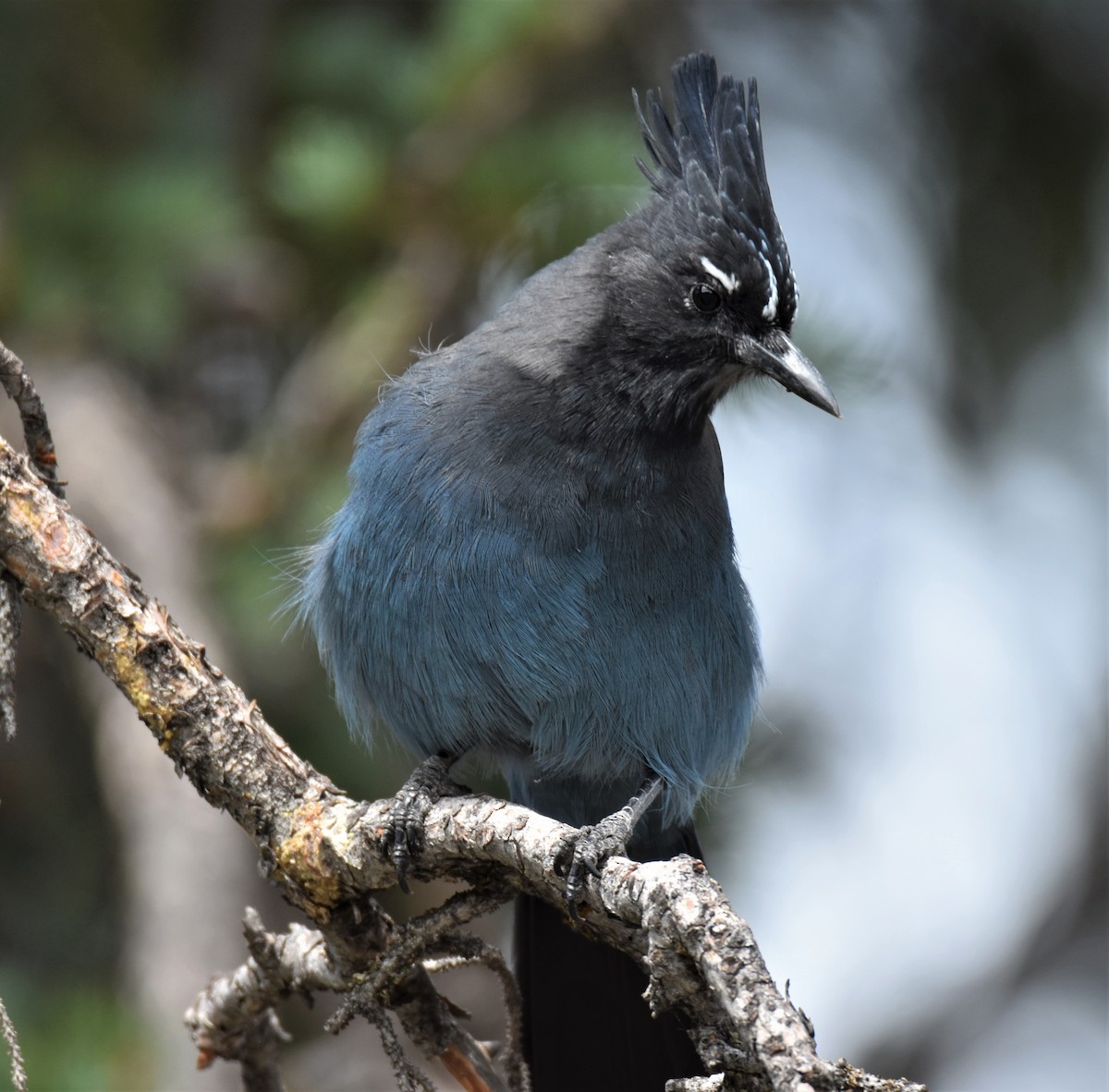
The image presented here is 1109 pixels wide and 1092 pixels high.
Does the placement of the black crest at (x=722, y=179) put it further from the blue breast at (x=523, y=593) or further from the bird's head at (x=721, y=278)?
the blue breast at (x=523, y=593)

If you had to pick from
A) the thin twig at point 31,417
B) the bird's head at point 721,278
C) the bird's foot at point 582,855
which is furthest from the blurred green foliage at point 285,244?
the bird's foot at point 582,855

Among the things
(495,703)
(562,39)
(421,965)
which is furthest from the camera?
(562,39)

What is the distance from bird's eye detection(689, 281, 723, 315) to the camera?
3.87 m

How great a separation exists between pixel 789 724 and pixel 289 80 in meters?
3.00

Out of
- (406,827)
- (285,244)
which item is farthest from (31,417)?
(285,244)

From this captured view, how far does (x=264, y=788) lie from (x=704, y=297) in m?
1.74

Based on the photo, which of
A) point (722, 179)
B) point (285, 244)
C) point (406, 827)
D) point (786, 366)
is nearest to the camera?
point (406, 827)

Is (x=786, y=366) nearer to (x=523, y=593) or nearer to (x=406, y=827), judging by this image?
(x=523, y=593)

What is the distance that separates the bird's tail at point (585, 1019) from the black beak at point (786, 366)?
1.21 meters

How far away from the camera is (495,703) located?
368cm

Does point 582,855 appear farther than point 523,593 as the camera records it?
No

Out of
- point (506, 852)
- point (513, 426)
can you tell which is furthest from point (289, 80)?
point (506, 852)

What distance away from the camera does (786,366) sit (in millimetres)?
3791

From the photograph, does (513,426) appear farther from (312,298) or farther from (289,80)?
(289,80)
